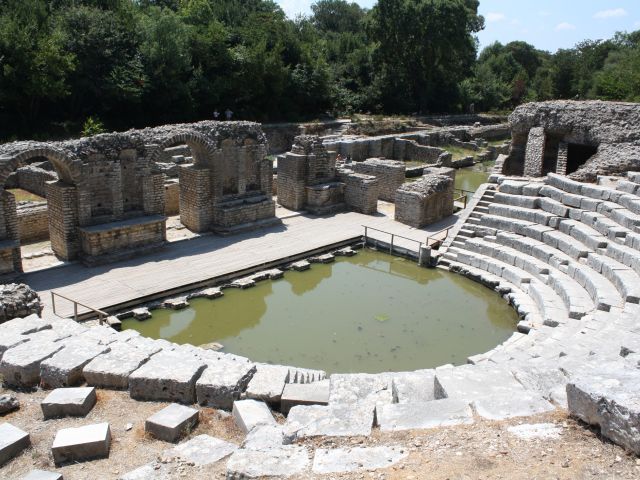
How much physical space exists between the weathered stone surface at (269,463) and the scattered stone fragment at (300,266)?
9195 millimetres

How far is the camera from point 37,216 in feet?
49.4

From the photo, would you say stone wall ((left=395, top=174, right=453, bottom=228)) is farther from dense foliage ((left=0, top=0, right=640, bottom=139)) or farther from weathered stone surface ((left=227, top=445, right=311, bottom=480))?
dense foliage ((left=0, top=0, right=640, bottom=139))

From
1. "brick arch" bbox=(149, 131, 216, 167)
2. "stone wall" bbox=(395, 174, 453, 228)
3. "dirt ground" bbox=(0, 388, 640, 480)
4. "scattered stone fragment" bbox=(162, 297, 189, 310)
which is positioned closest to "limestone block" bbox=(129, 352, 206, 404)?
"dirt ground" bbox=(0, 388, 640, 480)

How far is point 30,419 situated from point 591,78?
52.8 m

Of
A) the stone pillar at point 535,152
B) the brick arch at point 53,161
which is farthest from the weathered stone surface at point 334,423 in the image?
the stone pillar at point 535,152

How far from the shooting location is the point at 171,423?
5992 mm

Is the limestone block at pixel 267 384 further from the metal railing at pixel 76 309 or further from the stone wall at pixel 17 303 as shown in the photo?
the stone wall at pixel 17 303

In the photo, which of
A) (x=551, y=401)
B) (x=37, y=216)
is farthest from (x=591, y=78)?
(x=551, y=401)

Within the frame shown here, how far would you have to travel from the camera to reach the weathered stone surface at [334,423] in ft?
17.5

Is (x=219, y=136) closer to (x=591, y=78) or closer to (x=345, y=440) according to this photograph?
(x=345, y=440)

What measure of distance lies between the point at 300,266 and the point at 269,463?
31.1ft

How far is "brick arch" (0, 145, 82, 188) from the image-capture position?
12.3 m

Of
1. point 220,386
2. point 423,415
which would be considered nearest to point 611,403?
point 423,415

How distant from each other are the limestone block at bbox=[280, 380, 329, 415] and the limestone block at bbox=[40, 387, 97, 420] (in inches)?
Result: 81.2
